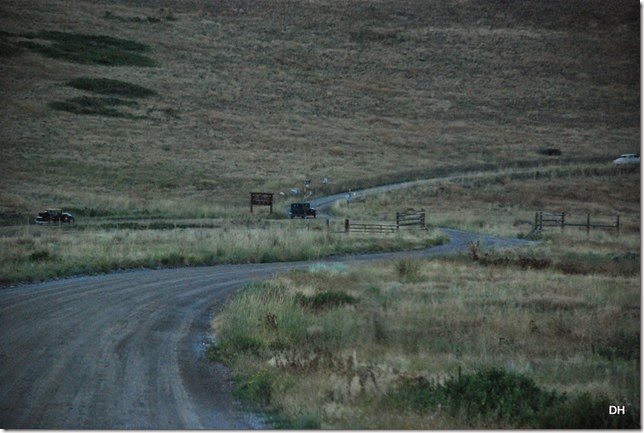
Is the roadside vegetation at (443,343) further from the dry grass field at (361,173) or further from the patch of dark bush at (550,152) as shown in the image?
the patch of dark bush at (550,152)

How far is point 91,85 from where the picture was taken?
9388cm

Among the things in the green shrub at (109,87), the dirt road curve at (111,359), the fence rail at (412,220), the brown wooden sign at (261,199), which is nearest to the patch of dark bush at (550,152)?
the fence rail at (412,220)

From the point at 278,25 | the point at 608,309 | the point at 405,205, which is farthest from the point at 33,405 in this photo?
the point at 278,25

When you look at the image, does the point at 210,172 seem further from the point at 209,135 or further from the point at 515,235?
the point at 515,235

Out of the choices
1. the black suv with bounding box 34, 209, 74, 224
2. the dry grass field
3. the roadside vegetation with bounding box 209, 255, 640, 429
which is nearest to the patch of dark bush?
the dry grass field

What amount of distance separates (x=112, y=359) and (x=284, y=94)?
9281 centimetres

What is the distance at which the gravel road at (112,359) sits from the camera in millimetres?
10141

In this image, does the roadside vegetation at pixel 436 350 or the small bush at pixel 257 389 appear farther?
the small bush at pixel 257 389

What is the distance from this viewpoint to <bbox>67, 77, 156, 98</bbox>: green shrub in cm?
9306

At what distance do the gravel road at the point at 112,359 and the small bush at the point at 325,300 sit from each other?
228 centimetres

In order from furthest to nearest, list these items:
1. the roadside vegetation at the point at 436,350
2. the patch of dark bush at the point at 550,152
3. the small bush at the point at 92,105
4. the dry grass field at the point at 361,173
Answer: the patch of dark bush at the point at 550,152 < the small bush at the point at 92,105 < the dry grass field at the point at 361,173 < the roadside vegetation at the point at 436,350

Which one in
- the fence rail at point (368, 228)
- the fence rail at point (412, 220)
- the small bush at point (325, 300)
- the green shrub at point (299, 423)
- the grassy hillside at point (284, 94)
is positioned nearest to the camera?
the green shrub at point (299, 423)

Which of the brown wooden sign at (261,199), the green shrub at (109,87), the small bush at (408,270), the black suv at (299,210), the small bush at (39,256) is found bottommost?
the small bush at (408,270)

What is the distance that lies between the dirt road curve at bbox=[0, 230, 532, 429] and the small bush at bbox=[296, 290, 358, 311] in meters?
2.32
